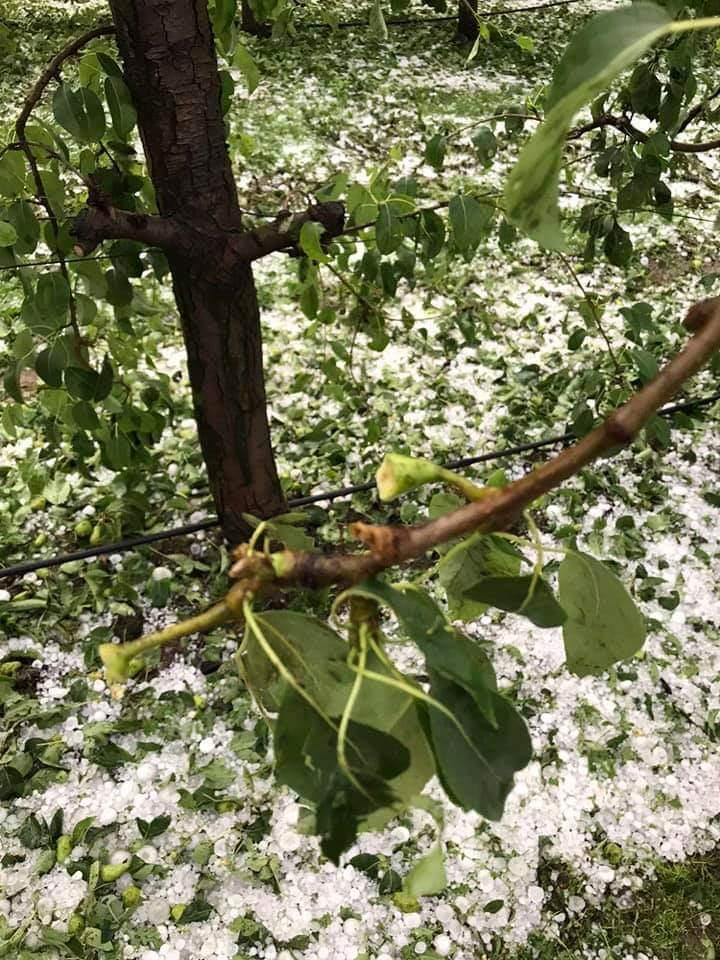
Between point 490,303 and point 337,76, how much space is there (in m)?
1.72

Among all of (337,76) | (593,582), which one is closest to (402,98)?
(337,76)

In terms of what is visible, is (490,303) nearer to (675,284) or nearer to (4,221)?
(675,284)

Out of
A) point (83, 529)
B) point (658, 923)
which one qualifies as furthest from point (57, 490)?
point (658, 923)

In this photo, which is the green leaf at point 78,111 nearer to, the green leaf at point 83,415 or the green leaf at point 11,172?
the green leaf at point 11,172

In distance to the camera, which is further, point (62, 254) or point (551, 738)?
point (551, 738)

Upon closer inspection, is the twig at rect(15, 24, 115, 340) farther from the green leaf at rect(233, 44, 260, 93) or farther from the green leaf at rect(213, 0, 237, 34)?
the green leaf at rect(233, 44, 260, 93)

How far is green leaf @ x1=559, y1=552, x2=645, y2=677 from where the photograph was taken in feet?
1.31

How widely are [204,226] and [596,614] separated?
82 centimetres

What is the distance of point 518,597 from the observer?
36cm

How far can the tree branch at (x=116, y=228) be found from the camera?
3.01 ft

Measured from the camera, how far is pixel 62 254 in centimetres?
93

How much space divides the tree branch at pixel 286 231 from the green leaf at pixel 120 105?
188 millimetres

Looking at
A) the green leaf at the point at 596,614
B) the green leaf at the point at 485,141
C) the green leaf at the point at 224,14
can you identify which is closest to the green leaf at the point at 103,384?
the green leaf at the point at 224,14

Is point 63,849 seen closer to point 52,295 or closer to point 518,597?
point 52,295
